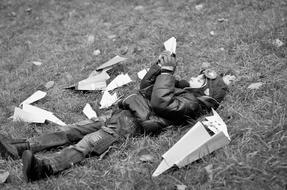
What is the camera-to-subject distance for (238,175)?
2.54 m

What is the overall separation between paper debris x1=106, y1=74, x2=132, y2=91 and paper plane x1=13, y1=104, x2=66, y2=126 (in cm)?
72

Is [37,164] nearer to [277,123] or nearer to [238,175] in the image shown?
[238,175]

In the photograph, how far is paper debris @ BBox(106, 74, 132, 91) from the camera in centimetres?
423

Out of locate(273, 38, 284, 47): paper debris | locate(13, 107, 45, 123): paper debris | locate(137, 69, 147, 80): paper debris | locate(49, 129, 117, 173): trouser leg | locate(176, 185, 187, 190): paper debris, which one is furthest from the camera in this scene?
locate(137, 69, 147, 80): paper debris

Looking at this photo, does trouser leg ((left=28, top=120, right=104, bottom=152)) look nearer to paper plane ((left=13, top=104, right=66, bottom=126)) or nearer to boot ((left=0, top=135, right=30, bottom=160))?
boot ((left=0, top=135, right=30, bottom=160))

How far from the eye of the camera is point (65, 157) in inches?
118

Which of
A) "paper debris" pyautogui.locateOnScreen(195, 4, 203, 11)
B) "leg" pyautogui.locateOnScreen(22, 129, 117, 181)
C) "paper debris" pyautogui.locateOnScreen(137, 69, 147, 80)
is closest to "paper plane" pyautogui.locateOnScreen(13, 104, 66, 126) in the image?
"leg" pyautogui.locateOnScreen(22, 129, 117, 181)

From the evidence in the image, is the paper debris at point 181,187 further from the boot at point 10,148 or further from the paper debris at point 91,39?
the paper debris at point 91,39

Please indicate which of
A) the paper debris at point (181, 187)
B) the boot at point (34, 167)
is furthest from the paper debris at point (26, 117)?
the paper debris at point (181, 187)

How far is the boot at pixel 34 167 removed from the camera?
2.75 meters

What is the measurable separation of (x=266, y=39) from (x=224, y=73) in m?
0.72

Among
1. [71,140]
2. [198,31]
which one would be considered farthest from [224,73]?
[71,140]

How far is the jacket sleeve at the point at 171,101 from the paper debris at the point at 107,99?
2.46 feet

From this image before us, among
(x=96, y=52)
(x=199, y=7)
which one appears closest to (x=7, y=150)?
(x=96, y=52)
